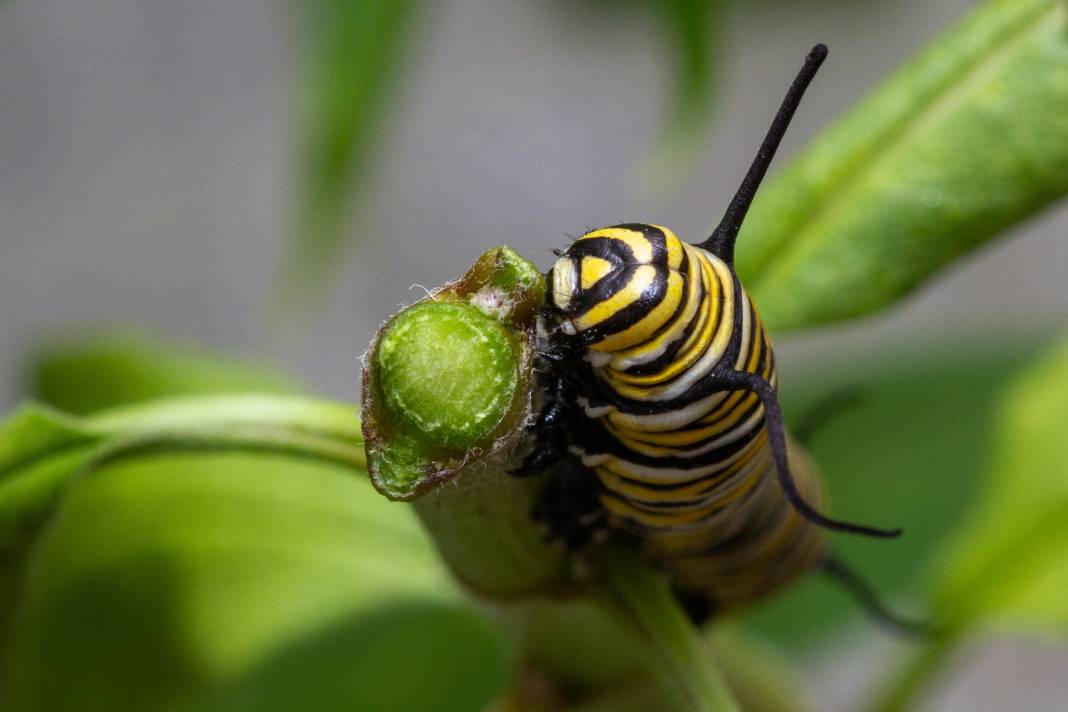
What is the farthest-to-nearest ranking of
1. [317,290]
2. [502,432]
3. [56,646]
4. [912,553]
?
[912,553] → [317,290] → [56,646] → [502,432]

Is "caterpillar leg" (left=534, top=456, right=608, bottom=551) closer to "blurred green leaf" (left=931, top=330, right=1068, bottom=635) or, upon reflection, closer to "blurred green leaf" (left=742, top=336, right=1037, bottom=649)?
"blurred green leaf" (left=931, top=330, right=1068, bottom=635)

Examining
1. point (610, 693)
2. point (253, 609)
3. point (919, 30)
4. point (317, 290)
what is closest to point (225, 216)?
point (919, 30)

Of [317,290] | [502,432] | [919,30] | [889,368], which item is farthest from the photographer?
[919,30]

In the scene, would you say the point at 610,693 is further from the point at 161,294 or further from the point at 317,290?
the point at 161,294

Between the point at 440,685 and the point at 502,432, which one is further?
the point at 440,685

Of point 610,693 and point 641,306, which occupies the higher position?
point 641,306

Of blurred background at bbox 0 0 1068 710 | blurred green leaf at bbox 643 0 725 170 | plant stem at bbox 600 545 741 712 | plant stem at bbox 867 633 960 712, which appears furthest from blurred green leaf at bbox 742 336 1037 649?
blurred background at bbox 0 0 1068 710

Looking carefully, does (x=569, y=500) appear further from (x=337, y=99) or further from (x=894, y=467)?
(x=894, y=467)
